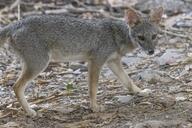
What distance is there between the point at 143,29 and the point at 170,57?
7.10 feet

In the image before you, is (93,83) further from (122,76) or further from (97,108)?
(122,76)

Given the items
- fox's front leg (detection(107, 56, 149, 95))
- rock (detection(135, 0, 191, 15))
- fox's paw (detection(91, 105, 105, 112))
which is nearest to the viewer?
fox's paw (detection(91, 105, 105, 112))

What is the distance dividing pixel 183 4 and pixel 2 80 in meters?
5.71

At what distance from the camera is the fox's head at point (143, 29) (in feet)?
24.8

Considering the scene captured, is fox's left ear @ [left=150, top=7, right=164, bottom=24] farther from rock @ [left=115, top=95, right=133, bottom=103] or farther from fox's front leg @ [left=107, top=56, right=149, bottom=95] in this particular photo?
rock @ [left=115, top=95, right=133, bottom=103]

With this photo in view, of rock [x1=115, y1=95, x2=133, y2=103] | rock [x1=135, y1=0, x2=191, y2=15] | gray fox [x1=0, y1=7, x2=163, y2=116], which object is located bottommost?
rock [x1=115, y1=95, x2=133, y2=103]

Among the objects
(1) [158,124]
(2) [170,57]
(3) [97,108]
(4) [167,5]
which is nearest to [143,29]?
(3) [97,108]

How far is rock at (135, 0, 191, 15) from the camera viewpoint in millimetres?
13138

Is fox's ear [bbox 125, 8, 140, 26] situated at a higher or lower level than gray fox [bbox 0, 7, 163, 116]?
higher

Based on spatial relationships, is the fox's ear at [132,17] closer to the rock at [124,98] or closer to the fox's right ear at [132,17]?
the fox's right ear at [132,17]

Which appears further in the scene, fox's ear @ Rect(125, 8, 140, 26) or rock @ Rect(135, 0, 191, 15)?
rock @ Rect(135, 0, 191, 15)

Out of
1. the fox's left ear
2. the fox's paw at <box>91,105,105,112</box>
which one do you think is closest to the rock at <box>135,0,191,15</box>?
the fox's left ear

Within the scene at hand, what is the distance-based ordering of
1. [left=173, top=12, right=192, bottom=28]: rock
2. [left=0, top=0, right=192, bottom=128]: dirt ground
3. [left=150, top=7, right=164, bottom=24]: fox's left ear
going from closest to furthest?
[left=0, top=0, right=192, bottom=128]: dirt ground < [left=150, top=7, right=164, bottom=24]: fox's left ear < [left=173, top=12, right=192, bottom=28]: rock

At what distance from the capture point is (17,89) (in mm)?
7117
